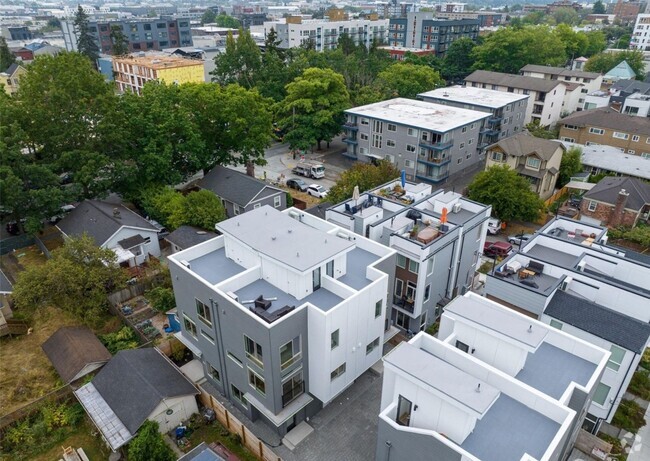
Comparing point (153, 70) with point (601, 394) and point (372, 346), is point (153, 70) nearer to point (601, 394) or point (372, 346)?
point (372, 346)

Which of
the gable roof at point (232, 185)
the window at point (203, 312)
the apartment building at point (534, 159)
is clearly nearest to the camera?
the window at point (203, 312)

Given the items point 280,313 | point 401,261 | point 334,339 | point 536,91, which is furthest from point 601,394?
point 536,91

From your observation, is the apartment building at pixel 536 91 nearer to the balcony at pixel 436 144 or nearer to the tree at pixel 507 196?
the balcony at pixel 436 144

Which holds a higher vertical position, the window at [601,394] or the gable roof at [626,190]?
the gable roof at [626,190]

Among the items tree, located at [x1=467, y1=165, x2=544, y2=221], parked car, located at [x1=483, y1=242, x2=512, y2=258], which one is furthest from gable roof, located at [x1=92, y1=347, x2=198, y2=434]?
tree, located at [x1=467, y1=165, x2=544, y2=221]

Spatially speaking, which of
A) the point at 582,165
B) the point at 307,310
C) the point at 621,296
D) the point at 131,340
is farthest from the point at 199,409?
the point at 582,165

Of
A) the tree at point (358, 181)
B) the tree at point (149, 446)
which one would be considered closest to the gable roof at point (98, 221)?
the tree at point (358, 181)

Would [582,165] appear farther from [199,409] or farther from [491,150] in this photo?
[199,409]
